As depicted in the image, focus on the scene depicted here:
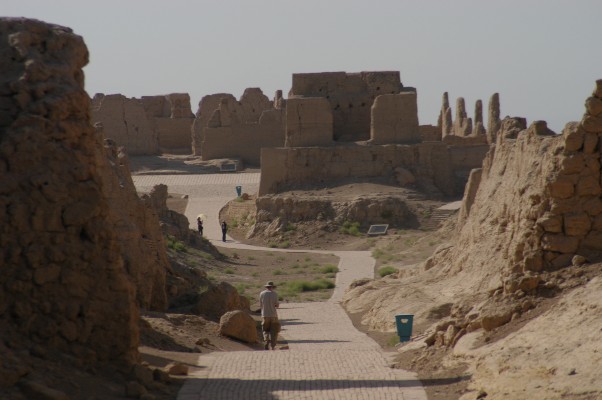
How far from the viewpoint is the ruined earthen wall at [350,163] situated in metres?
37.9

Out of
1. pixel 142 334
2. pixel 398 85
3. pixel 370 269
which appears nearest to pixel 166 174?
pixel 398 85

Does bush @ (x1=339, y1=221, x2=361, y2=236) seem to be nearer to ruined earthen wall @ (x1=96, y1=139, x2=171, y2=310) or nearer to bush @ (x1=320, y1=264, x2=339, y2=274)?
bush @ (x1=320, y1=264, x2=339, y2=274)

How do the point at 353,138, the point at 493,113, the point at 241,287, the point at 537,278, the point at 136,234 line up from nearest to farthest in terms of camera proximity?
the point at 537,278 → the point at 136,234 → the point at 241,287 → the point at 353,138 → the point at 493,113

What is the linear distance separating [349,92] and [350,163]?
9.05ft

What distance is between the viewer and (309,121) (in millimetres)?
38031

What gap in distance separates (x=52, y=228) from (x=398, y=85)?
29.3 m

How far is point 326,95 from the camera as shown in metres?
39.2

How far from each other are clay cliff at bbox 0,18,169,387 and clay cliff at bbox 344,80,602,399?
3446 mm

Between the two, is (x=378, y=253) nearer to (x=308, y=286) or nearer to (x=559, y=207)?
(x=308, y=286)

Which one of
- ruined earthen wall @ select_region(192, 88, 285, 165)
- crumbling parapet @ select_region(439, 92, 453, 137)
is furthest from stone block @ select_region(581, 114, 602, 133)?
crumbling parapet @ select_region(439, 92, 453, 137)

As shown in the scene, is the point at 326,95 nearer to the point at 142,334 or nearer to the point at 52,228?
the point at 142,334

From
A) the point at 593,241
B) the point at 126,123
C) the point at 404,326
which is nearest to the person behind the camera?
the point at 593,241

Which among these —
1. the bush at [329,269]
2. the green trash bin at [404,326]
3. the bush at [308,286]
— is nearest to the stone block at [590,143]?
the green trash bin at [404,326]

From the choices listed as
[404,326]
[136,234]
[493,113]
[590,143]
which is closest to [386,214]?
[493,113]
